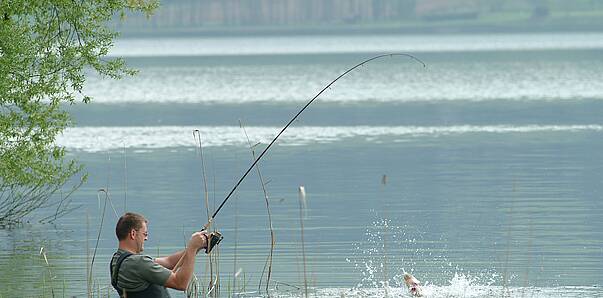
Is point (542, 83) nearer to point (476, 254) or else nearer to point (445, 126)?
point (445, 126)

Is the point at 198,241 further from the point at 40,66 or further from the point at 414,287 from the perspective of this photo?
the point at 40,66

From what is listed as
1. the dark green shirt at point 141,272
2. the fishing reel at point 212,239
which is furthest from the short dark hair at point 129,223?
the fishing reel at point 212,239

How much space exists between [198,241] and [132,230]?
1.51 feet

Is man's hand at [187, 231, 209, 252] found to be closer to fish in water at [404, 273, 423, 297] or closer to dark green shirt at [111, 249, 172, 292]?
dark green shirt at [111, 249, 172, 292]

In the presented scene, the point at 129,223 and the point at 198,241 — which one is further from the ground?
the point at 129,223

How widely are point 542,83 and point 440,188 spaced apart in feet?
165

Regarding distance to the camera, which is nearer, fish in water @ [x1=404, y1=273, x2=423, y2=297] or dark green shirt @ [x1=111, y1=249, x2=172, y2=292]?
dark green shirt @ [x1=111, y1=249, x2=172, y2=292]

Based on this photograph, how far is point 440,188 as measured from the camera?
2688cm

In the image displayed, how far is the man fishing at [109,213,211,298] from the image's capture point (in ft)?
37.8

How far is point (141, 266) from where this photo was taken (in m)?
11.6

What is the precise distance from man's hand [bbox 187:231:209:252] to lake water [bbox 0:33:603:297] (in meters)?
1.33

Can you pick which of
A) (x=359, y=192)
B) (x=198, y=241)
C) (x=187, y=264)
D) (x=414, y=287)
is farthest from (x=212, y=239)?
(x=359, y=192)

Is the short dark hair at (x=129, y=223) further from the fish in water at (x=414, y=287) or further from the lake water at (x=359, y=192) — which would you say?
the fish in water at (x=414, y=287)

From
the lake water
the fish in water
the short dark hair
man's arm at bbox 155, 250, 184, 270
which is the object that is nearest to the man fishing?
the short dark hair
